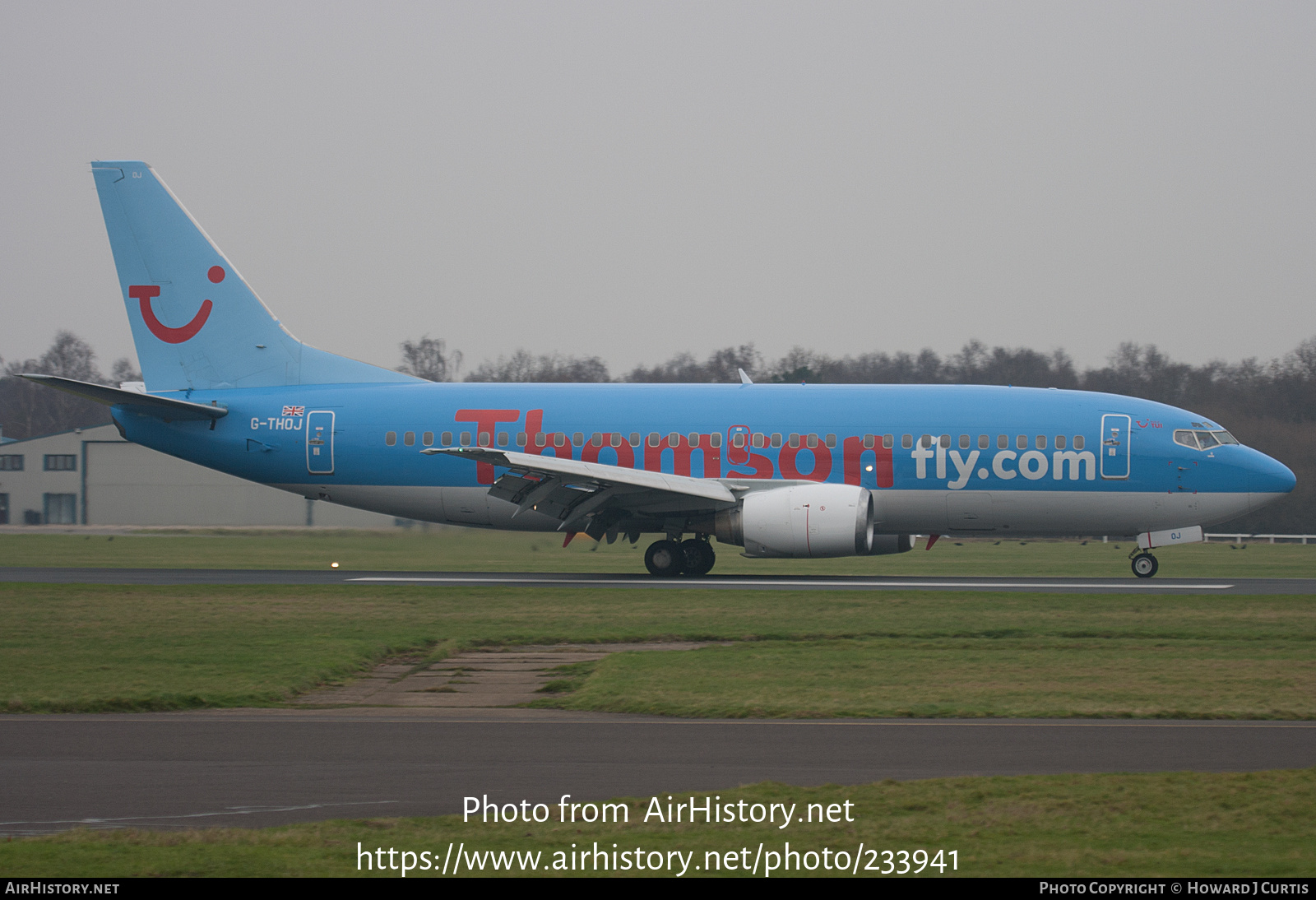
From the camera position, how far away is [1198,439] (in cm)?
Answer: 2566

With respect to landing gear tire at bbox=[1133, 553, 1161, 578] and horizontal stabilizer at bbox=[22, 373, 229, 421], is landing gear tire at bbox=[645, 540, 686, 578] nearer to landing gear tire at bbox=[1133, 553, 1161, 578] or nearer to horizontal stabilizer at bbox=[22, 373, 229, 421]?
landing gear tire at bbox=[1133, 553, 1161, 578]

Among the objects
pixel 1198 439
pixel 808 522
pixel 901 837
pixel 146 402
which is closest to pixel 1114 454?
pixel 1198 439

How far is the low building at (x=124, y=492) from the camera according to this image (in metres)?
39.3

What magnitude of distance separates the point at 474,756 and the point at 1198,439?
21.2 m

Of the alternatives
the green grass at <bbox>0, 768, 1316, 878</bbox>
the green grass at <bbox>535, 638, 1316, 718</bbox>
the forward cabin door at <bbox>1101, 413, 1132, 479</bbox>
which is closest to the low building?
the forward cabin door at <bbox>1101, 413, 1132, 479</bbox>

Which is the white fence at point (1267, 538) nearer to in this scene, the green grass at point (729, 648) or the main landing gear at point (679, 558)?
the main landing gear at point (679, 558)

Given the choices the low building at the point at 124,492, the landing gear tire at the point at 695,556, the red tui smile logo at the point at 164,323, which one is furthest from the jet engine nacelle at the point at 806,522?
the red tui smile logo at the point at 164,323

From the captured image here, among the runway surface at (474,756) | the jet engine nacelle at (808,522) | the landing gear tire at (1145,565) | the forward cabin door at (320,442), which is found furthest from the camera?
the forward cabin door at (320,442)

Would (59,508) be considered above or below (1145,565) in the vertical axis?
below

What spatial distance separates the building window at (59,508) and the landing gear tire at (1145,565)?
159 feet

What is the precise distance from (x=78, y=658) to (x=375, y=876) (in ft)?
29.9

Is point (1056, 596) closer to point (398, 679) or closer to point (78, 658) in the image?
point (398, 679)

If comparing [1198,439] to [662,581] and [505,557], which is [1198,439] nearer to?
[662,581]

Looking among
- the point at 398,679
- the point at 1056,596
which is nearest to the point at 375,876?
the point at 398,679
